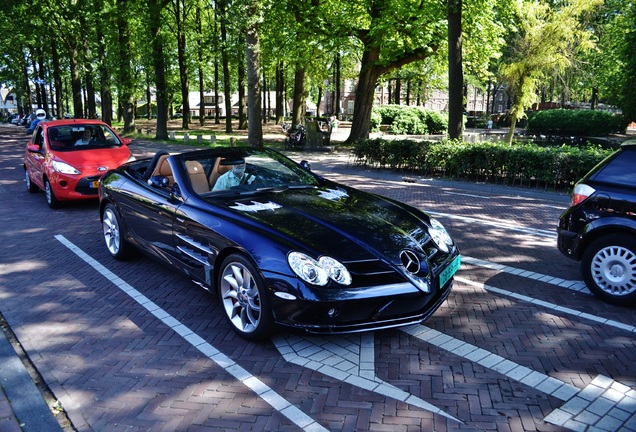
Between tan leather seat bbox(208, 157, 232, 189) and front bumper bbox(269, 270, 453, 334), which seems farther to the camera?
tan leather seat bbox(208, 157, 232, 189)

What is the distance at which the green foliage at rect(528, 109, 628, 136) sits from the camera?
115ft

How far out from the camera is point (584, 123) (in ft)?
116

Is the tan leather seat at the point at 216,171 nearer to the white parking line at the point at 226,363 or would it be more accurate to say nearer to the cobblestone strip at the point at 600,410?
the white parking line at the point at 226,363

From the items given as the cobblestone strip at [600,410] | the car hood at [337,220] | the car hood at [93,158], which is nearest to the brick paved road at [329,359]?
the cobblestone strip at [600,410]

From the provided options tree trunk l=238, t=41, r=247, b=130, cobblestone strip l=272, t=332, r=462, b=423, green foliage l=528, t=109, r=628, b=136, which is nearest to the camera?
cobblestone strip l=272, t=332, r=462, b=423

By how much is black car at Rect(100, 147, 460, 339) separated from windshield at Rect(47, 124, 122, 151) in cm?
492

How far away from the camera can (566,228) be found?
207 inches

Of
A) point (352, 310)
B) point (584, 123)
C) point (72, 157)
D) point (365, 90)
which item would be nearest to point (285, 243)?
point (352, 310)

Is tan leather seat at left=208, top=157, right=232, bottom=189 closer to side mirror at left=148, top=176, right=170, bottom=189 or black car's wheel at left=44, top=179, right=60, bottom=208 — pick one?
side mirror at left=148, top=176, right=170, bottom=189

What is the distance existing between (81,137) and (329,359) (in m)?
8.34

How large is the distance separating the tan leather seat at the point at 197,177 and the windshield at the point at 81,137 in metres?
5.74

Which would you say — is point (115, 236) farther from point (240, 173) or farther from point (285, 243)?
point (285, 243)

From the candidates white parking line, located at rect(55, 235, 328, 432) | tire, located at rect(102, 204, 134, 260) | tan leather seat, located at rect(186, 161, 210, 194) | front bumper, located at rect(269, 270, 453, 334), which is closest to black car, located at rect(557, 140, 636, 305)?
front bumper, located at rect(269, 270, 453, 334)

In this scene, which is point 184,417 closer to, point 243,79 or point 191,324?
point 191,324
